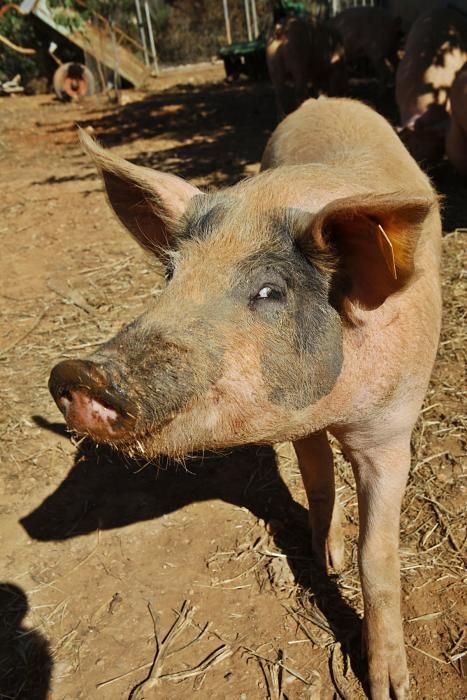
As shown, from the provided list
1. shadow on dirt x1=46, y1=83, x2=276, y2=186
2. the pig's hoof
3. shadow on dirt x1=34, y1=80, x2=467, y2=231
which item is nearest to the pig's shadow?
the pig's hoof

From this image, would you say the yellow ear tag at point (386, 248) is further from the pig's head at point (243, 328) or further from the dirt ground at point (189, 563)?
the dirt ground at point (189, 563)

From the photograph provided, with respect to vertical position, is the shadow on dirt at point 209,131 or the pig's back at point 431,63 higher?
the pig's back at point 431,63

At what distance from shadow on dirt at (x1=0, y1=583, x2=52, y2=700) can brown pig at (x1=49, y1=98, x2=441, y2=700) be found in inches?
49.7

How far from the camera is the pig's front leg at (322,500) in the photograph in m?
2.98

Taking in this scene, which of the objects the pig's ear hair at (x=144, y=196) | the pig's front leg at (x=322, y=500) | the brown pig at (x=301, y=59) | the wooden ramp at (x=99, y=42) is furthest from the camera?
the wooden ramp at (x=99, y=42)

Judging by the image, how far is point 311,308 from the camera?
207cm

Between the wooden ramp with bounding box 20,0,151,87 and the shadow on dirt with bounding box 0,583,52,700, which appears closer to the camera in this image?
the shadow on dirt with bounding box 0,583,52,700

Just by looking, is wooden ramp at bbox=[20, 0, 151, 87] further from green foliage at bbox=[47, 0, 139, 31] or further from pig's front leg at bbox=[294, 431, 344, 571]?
pig's front leg at bbox=[294, 431, 344, 571]

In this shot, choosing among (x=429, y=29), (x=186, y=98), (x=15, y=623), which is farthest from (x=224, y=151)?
(x=15, y=623)

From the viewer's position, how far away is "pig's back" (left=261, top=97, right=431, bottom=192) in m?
2.75

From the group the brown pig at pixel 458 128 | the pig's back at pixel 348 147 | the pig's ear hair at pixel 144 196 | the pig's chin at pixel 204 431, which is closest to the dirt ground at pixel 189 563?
the pig's chin at pixel 204 431

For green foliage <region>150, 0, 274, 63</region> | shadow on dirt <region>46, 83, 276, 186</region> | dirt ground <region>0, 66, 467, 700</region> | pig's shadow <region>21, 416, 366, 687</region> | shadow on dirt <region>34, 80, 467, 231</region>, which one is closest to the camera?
dirt ground <region>0, 66, 467, 700</region>

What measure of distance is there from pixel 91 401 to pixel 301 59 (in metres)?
11.2

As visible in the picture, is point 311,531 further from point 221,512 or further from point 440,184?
point 440,184
